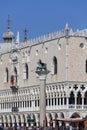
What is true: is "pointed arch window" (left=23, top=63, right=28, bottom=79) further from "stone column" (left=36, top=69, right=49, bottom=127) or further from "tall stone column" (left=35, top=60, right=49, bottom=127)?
"stone column" (left=36, top=69, right=49, bottom=127)

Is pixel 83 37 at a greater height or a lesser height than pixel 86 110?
greater

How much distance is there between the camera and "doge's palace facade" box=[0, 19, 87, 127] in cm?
7000

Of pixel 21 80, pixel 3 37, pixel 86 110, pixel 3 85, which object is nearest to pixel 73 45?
pixel 86 110

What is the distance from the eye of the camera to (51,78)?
239ft

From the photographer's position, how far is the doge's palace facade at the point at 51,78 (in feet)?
230

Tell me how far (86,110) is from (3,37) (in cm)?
4386

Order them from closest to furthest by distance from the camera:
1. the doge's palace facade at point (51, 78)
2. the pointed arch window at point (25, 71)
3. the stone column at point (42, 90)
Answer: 1. the stone column at point (42, 90)
2. the doge's palace facade at point (51, 78)
3. the pointed arch window at point (25, 71)

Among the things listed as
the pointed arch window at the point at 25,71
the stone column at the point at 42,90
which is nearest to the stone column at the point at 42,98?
the stone column at the point at 42,90

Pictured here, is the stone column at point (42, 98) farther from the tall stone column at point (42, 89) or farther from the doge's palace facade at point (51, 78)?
the doge's palace facade at point (51, 78)

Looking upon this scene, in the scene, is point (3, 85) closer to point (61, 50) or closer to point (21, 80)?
point (21, 80)

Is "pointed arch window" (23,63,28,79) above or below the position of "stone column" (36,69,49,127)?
above

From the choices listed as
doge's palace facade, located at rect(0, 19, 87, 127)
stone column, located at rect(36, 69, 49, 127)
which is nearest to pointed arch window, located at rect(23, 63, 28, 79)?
doge's palace facade, located at rect(0, 19, 87, 127)

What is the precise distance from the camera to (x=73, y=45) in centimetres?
7031

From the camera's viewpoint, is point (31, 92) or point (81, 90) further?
point (31, 92)
